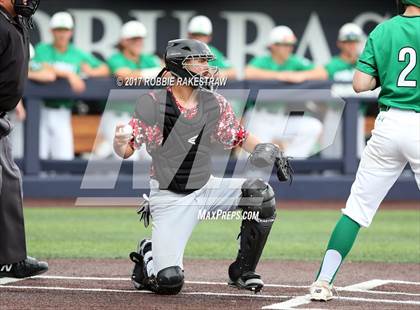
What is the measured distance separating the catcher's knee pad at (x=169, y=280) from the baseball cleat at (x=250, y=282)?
0.38 metres

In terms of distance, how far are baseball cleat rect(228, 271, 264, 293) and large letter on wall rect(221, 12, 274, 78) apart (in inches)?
336

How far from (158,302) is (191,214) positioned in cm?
70

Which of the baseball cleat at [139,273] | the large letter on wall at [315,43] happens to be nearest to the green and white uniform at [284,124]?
the large letter on wall at [315,43]

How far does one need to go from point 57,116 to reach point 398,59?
7.20 meters

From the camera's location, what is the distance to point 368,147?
5.80 meters

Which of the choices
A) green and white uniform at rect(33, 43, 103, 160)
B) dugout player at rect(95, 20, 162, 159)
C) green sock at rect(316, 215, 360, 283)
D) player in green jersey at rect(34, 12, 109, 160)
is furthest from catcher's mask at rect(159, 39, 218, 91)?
green and white uniform at rect(33, 43, 103, 160)

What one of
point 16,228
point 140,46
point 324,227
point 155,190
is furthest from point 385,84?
point 140,46

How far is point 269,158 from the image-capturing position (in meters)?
6.09

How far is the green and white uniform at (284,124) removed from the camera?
12.1 metres

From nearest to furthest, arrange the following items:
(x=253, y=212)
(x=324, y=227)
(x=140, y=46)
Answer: (x=253, y=212) → (x=324, y=227) → (x=140, y=46)

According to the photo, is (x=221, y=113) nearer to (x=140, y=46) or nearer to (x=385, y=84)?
(x=385, y=84)

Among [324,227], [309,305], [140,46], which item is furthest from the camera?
[140,46]

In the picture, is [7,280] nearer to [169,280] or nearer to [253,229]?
[169,280]

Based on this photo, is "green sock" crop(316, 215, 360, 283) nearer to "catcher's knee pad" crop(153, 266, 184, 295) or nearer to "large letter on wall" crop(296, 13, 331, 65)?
"catcher's knee pad" crop(153, 266, 184, 295)
